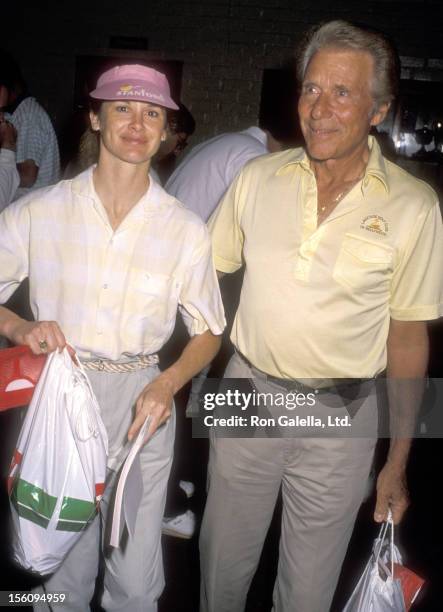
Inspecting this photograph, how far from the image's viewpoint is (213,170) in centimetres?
313

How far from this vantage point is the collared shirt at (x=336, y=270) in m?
1.91

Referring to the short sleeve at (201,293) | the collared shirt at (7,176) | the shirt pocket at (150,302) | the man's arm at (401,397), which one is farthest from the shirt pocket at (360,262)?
the collared shirt at (7,176)

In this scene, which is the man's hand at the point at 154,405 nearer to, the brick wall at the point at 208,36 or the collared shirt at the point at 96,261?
the collared shirt at the point at 96,261

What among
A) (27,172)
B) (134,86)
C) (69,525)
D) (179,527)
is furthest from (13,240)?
(27,172)

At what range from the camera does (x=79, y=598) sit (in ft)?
7.11

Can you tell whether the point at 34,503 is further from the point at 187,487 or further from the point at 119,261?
the point at 187,487

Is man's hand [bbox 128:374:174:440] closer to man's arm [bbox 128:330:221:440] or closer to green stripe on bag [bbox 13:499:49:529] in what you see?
man's arm [bbox 128:330:221:440]

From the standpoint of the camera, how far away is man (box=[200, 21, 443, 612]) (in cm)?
192

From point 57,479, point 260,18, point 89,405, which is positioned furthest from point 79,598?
point 260,18

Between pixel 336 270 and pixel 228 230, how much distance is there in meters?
0.44

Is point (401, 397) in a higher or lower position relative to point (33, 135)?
lower

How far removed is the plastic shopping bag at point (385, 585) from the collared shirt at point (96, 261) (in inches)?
39.1

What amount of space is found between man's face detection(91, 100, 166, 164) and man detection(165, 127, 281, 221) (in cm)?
115

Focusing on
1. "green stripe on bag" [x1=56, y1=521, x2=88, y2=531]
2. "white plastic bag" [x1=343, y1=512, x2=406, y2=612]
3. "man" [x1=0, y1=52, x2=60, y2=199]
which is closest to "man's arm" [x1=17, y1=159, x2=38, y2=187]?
"man" [x1=0, y1=52, x2=60, y2=199]
